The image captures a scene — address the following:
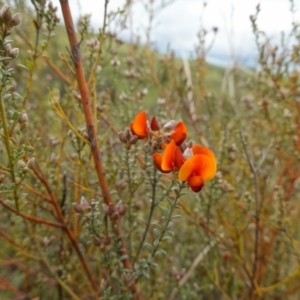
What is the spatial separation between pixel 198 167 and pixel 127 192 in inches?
39.1

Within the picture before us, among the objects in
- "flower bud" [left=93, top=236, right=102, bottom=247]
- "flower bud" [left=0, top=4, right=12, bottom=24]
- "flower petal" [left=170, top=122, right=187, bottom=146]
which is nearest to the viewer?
"flower bud" [left=0, top=4, right=12, bottom=24]

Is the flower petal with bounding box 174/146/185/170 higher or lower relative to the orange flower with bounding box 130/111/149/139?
lower

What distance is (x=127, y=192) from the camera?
187 cm

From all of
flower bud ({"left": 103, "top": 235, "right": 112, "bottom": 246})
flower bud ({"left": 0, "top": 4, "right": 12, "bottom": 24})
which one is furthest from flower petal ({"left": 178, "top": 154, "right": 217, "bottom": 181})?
flower bud ({"left": 0, "top": 4, "right": 12, "bottom": 24})

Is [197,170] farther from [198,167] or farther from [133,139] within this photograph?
[133,139]

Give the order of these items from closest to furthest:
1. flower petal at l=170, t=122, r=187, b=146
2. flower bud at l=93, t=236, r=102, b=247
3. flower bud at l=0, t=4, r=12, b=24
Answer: flower bud at l=0, t=4, r=12, b=24, flower petal at l=170, t=122, r=187, b=146, flower bud at l=93, t=236, r=102, b=247

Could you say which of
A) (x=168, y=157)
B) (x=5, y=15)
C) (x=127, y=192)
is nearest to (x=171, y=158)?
(x=168, y=157)

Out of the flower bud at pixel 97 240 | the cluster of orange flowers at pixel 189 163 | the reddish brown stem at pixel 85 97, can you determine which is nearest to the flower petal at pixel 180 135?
the cluster of orange flowers at pixel 189 163

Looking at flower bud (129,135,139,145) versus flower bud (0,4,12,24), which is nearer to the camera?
flower bud (0,4,12,24)

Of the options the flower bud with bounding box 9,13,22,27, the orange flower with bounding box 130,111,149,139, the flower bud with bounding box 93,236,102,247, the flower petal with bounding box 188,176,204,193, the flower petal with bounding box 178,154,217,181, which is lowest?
the flower bud with bounding box 93,236,102,247

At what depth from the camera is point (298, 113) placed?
207 cm

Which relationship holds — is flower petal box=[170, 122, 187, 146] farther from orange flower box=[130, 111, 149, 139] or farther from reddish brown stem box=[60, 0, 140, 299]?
reddish brown stem box=[60, 0, 140, 299]

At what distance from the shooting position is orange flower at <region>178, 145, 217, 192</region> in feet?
2.92

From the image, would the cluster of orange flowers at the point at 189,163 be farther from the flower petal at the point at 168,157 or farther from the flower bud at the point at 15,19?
the flower bud at the point at 15,19
